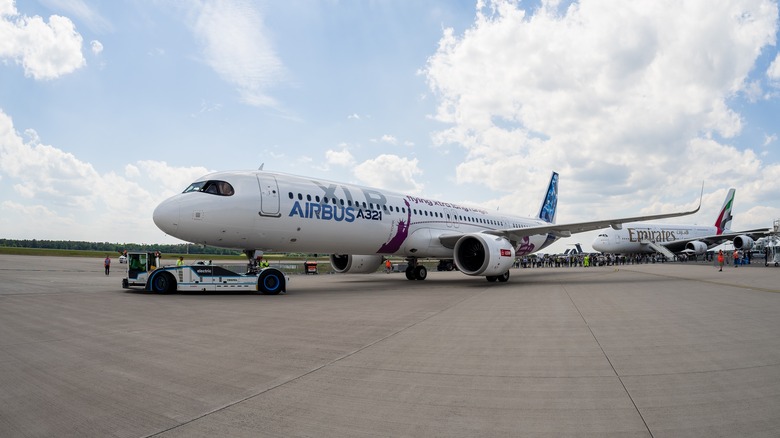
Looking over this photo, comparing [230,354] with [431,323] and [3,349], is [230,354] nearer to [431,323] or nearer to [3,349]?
[3,349]

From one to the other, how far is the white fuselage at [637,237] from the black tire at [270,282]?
4151 centimetres

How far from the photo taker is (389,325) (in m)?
7.44

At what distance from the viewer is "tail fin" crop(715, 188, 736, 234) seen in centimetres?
5216

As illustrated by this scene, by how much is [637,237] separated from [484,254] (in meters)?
37.9

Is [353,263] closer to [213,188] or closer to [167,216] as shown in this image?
[213,188]

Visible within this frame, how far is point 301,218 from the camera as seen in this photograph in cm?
1381

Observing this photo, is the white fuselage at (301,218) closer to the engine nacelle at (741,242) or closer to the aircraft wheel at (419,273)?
the aircraft wheel at (419,273)

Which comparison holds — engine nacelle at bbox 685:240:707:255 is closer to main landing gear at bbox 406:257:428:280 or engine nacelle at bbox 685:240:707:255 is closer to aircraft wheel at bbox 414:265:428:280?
aircraft wheel at bbox 414:265:428:280

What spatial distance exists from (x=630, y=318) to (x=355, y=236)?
9609 mm

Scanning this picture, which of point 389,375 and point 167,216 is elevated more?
point 167,216

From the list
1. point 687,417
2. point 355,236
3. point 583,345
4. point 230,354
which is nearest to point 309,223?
point 355,236

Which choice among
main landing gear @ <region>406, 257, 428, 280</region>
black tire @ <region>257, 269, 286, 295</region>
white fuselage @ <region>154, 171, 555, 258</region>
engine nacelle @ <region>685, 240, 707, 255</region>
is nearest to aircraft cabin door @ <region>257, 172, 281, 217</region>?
white fuselage @ <region>154, 171, 555, 258</region>

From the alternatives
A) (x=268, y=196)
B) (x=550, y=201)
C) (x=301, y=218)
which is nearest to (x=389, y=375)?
(x=268, y=196)

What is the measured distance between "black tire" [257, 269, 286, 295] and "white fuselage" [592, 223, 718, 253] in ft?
136
